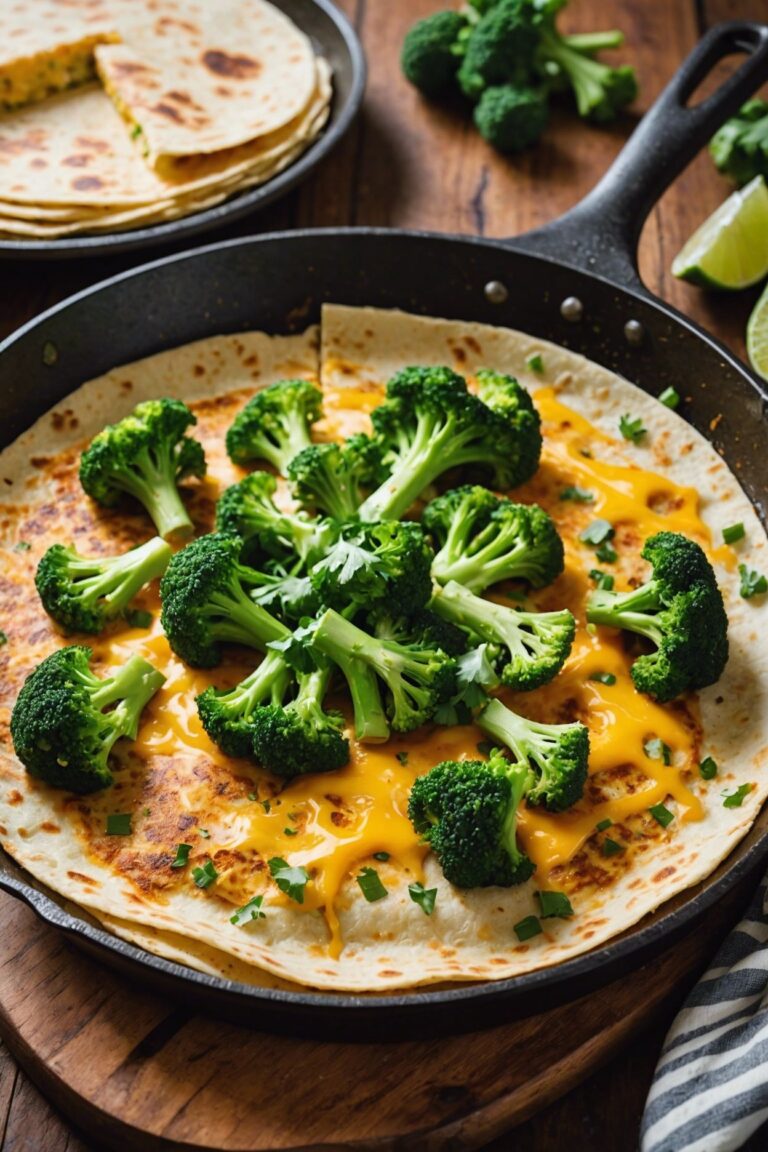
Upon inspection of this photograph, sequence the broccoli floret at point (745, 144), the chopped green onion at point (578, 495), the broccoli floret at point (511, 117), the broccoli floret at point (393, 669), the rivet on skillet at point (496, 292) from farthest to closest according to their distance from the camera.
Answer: the broccoli floret at point (511, 117)
the broccoli floret at point (745, 144)
the rivet on skillet at point (496, 292)
the chopped green onion at point (578, 495)
the broccoli floret at point (393, 669)

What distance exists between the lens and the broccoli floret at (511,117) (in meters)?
5.33

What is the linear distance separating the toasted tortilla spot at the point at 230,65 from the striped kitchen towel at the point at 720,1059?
13.0 feet

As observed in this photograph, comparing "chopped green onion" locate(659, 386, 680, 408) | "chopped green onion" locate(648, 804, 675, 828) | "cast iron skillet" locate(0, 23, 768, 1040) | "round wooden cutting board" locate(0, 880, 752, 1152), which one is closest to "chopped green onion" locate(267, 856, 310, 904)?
"round wooden cutting board" locate(0, 880, 752, 1152)

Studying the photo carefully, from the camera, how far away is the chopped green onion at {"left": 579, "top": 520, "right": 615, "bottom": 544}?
3770 mm

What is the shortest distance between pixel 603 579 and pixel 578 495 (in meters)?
0.35

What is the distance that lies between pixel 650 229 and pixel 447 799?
3.10m

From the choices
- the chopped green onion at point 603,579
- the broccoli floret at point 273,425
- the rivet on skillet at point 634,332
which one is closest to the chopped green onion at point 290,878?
the chopped green onion at point 603,579

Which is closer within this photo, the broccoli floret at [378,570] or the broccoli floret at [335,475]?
the broccoli floret at [378,570]

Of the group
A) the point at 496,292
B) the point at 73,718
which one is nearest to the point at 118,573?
the point at 73,718

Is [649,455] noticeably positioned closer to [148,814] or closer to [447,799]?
[447,799]

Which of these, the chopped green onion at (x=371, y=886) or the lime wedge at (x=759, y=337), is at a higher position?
the lime wedge at (x=759, y=337)

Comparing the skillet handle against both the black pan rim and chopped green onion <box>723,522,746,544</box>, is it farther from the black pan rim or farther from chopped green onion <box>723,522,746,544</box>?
the black pan rim

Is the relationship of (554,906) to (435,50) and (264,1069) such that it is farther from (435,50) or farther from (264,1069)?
(435,50)

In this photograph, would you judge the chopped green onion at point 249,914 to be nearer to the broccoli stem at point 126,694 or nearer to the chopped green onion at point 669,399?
the broccoli stem at point 126,694
